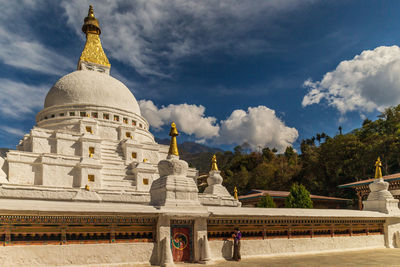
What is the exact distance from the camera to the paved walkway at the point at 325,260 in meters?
12.8

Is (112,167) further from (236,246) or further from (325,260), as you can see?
(325,260)

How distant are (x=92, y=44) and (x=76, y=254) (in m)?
31.3

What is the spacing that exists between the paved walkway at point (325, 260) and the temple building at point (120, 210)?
0.62 m

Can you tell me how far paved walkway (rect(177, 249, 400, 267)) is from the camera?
505 inches

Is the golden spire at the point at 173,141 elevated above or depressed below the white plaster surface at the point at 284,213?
above

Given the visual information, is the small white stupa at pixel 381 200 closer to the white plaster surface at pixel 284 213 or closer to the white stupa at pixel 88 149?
the white plaster surface at pixel 284 213

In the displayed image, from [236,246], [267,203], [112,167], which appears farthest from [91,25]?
[236,246]

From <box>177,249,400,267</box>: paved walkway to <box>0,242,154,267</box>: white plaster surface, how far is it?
147 centimetres

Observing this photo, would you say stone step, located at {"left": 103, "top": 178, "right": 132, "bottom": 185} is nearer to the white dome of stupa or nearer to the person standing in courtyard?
the white dome of stupa

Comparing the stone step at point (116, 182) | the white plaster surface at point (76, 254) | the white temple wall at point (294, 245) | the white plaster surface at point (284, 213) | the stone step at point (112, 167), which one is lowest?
the white temple wall at point (294, 245)

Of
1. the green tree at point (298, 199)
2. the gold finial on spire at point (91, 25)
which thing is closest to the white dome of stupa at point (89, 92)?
the gold finial on spire at point (91, 25)

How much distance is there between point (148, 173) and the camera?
26125 millimetres

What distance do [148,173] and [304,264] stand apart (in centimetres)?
1524

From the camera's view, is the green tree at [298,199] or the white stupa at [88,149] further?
the green tree at [298,199]
